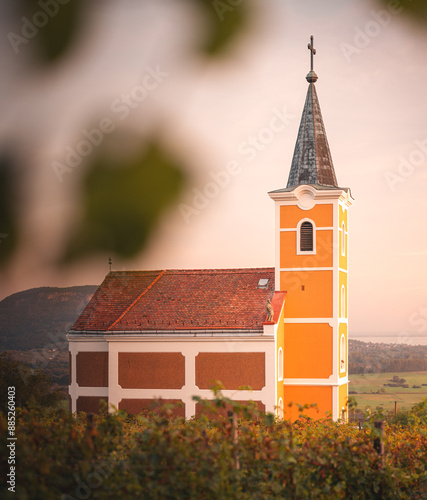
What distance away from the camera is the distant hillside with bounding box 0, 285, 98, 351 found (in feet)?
7.95

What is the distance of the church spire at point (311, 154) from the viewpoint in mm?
33219

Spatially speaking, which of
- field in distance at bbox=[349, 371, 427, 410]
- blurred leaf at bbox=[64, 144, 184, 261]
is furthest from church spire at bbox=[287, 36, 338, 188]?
blurred leaf at bbox=[64, 144, 184, 261]

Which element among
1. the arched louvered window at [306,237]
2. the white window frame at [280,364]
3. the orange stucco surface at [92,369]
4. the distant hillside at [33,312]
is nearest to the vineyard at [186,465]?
the distant hillside at [33,312]

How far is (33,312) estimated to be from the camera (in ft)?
10.6

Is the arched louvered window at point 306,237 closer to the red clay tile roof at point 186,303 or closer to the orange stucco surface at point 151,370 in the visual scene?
the red clay tile roof at point 186,303

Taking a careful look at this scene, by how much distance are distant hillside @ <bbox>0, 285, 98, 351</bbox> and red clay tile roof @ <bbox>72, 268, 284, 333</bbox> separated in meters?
25.5

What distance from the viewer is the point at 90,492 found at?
4883mm

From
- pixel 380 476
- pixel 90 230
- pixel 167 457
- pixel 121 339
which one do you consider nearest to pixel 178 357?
pixel 121 339

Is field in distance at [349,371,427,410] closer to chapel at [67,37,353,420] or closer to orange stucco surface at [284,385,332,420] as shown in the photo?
chapel at [67,37,353,420]

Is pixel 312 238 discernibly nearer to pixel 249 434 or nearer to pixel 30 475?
pixel 249 434

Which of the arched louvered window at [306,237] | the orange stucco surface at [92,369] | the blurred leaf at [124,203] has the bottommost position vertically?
the orange stucco surface at [92,369]

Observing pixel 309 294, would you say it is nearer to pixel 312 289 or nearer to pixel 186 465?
pixel 312 289

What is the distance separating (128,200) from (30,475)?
311 centimetres

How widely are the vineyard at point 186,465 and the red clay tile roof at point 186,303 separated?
71.0 feet
